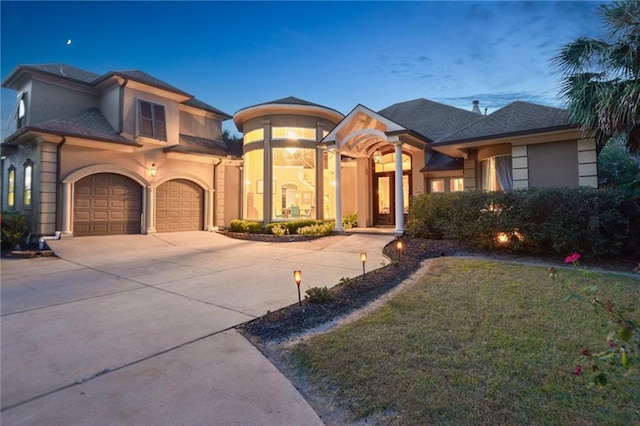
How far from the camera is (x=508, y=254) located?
7.72 meters

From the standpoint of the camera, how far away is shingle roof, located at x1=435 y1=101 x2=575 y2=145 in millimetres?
9234

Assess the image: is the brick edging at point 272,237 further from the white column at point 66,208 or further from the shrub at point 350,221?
the white column at point 66,208

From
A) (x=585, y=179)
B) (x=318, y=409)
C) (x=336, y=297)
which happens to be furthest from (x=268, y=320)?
(x=585, y=179)

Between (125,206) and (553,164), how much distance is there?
15.6 m

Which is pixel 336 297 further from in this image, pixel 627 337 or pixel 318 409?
pixel 627 337

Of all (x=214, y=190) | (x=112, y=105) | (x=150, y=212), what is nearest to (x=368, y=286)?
(x=150, y=212)

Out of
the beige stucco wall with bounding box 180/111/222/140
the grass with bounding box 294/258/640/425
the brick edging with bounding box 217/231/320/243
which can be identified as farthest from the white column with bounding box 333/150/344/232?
the beige stucco wall with bounding box 180/111/222/140

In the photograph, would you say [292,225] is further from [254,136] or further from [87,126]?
[87,126]

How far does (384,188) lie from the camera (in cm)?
1409

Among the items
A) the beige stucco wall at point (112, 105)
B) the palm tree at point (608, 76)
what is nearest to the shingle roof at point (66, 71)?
the beige stucco wall at point (112, 105)

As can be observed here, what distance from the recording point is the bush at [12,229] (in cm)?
1022

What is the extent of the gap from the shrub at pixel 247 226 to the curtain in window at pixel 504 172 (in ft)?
31.1

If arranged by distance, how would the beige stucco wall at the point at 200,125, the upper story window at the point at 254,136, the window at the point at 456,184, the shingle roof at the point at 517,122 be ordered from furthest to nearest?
the beige stucco wall at the point at 200,125 < the upper story window at the point at 254,136 < the window at the point at 456,184 < the shingle roof at the point at 517,122

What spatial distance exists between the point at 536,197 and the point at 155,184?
1377 centimetres
